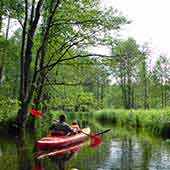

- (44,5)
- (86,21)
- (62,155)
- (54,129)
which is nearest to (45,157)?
(62,155)

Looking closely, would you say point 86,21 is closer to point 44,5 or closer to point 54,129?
point 44,5

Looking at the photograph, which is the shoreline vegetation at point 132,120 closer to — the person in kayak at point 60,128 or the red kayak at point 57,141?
the red kayak at point 57,141

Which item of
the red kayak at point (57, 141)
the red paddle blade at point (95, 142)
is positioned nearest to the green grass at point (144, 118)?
the red paddle blade at point (95, 142)

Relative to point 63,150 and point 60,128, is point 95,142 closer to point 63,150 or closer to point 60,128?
point 60,128

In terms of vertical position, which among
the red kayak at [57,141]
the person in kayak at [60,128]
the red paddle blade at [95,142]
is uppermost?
the person in kayak at [60,128]

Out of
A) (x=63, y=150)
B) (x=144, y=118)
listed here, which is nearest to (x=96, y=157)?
(x=63, y=150)

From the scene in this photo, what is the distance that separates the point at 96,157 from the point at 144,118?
17213mm

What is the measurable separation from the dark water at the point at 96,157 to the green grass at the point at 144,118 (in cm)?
426

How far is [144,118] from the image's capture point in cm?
3328

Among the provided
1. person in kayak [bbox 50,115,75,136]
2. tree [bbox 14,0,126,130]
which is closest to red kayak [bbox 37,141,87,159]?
person in kayak [bbox 50,115,75,136]

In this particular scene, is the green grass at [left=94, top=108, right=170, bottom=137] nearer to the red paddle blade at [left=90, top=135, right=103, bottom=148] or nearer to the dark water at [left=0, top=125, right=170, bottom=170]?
the dark water at [left=0, top=125, right=170, bottom=170]

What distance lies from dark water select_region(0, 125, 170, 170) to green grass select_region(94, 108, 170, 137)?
4.26 metres

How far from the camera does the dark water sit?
1427 centimetres

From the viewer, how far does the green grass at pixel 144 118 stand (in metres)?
26.4
